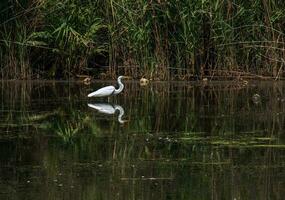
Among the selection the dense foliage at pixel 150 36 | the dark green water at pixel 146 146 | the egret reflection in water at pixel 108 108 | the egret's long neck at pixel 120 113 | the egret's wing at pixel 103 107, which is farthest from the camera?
the dense foliage at pixel 150 36

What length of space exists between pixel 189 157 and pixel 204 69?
834 centimetres

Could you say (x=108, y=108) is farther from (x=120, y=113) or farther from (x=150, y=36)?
(x=150, y=36)

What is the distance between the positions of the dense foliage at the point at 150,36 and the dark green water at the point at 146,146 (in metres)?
1.73

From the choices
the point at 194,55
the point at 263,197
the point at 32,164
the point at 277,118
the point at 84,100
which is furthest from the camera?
the point at 194,55

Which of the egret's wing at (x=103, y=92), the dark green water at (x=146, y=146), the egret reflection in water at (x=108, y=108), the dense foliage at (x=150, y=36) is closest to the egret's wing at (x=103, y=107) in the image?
the egret reflection in water at (x=108, y=108)

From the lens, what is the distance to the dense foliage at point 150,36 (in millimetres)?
16031

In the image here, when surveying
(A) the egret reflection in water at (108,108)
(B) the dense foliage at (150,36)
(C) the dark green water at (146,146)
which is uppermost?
(B) the dense foliage at (150,36)

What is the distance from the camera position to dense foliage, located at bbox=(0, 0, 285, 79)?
631 inches

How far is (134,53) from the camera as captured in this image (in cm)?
1636

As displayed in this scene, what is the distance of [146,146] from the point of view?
8945 millimetres

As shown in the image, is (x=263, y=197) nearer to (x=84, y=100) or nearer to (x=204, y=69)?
(x=84, y=100)

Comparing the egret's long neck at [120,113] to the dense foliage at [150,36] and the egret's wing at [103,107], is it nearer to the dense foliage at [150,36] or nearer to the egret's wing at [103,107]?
the egret's wing at [103,107]

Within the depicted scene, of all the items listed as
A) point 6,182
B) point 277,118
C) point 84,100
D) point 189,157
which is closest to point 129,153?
point 189,157

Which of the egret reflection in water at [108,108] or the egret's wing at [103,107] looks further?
the egret's wing at [103,107]
